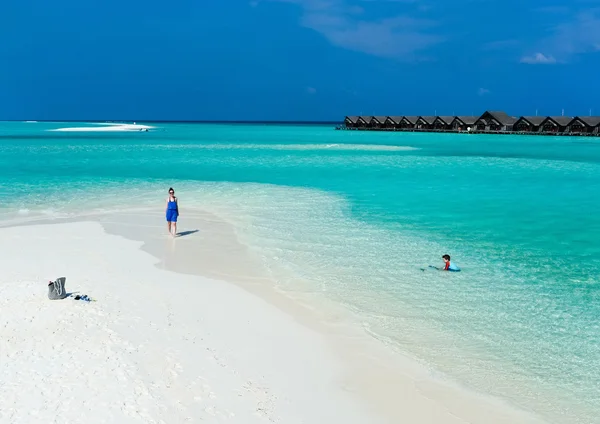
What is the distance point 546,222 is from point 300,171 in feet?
56.1

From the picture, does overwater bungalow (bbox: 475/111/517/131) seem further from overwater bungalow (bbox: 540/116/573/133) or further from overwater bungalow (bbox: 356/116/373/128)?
overwater bungalow (bbox: 356/116/373/128)

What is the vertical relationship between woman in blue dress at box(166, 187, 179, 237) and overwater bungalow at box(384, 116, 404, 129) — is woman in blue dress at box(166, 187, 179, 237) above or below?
below

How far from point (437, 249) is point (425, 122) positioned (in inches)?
3931

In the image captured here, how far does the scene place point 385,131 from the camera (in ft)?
385

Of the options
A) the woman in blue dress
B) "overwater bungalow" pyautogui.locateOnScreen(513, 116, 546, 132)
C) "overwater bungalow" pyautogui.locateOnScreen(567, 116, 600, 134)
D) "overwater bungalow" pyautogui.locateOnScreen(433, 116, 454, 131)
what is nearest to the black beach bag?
the woman in blue dress

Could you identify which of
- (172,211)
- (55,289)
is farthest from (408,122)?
(55,289)

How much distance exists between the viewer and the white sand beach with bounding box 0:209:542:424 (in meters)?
5.36

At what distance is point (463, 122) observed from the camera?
102m

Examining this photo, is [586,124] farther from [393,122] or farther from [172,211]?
[172,211]

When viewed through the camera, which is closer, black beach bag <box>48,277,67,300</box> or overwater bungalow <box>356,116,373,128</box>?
black beach bag <box>48,277,67,300</box>

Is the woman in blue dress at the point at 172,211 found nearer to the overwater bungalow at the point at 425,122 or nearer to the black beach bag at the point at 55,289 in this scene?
the black beach bag at the point at 55,289

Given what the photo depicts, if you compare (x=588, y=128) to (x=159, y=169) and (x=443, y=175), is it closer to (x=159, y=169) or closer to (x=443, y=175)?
(x=443, y=175)

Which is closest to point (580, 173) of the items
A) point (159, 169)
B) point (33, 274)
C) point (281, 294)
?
point (159, 169)

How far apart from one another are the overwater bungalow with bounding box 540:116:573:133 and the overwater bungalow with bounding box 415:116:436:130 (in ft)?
74.5
